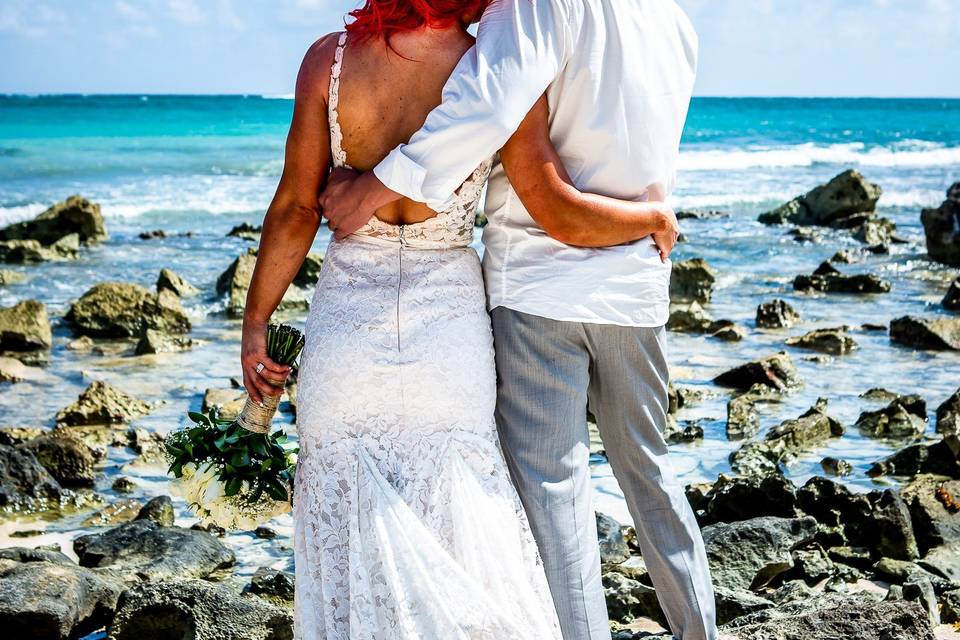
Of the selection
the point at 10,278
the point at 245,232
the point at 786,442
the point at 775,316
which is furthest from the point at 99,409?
the point at 245,232

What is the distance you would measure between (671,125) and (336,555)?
1467 millimetres

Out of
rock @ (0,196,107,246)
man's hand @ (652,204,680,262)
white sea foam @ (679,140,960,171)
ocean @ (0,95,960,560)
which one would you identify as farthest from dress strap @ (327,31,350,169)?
white sea foam @ (679,140,960,171)

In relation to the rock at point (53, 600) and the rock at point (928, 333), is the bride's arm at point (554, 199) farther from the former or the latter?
the rock at point (928, 333)

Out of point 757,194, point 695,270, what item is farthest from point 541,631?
point 757,194

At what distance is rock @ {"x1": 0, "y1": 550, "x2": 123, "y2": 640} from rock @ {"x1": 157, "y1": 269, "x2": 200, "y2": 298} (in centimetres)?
781

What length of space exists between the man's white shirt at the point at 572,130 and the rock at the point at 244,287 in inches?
300

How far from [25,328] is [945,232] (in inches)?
446

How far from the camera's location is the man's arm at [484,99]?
276 centimetres

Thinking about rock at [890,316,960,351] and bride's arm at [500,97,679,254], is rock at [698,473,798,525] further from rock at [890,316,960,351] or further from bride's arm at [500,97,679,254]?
rock at [890,316,960,351]

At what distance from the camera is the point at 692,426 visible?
711 cm

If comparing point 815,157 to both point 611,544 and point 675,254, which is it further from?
point 611,544

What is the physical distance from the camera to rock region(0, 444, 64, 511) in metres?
5.91

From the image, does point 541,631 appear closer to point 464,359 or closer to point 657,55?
point 464,359

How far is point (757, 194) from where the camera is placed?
25891 millimetres
